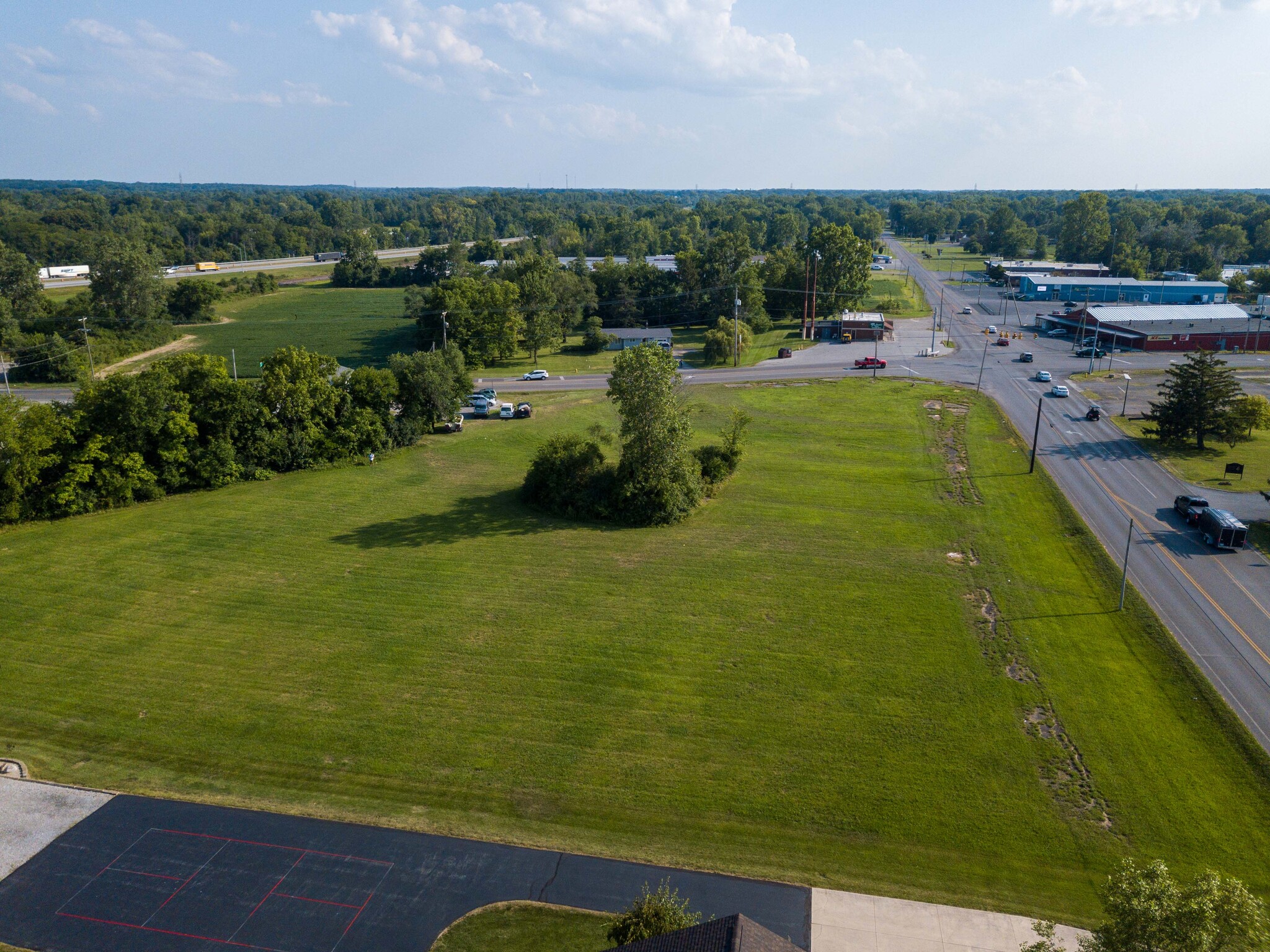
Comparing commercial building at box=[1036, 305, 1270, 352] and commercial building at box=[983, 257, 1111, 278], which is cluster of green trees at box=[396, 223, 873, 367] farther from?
commercial building at box=[983, 257, 1111, 278]

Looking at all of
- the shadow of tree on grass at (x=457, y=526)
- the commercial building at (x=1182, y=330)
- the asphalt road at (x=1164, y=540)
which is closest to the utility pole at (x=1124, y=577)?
the asphalt road at (x=1164, y=540)

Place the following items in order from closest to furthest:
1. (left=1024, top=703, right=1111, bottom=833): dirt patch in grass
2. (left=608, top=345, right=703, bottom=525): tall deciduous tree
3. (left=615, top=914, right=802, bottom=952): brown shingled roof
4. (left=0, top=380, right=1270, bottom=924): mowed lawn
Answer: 1. (left=615, top=914, right=802, bottom=952): brown shingled roof
2. (left=0, top=380, right=1270, bottom=924): mowed lawn
3. (left=1024, top=703, right=1111, bottom=833): dirt patch in grass
4. (left=608, top=345, right=703, bottom=525): tall deciduous tree

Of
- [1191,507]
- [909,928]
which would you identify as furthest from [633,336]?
[909,928]

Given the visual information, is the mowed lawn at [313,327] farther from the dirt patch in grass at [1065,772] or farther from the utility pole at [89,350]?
the dirt patch in grass at [1065,772]

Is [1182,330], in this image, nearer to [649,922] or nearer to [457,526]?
[457,526]

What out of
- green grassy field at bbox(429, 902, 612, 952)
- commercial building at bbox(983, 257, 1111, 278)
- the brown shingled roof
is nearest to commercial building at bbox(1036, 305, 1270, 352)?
commercial building at bbox(983, 257, 1111, 278)

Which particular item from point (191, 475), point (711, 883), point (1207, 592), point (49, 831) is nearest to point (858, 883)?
point (711, 883)
